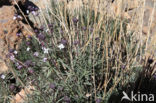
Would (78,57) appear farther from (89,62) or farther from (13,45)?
(13,45)

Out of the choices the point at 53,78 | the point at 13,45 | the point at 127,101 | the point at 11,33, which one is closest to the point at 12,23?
the point at 11,33

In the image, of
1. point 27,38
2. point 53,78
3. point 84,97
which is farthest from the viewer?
point 27,38

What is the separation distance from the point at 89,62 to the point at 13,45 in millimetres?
1669

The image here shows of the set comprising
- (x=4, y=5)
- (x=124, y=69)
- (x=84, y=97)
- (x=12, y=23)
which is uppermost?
(x=4, y=5)

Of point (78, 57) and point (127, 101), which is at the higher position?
point (78, 57)

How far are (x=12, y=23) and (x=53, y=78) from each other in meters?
1.52

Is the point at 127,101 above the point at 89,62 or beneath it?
beneath

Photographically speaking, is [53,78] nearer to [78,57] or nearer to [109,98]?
[78,57]

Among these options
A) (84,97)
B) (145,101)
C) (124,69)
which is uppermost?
(124,69)

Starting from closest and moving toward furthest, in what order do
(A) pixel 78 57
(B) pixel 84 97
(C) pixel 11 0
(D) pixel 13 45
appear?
Answer: (B) pixel 84 97 < (A) pixel 78 57 < (D) pixel 13 45 < (C) pixel 11 0

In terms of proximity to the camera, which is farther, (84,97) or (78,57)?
(78,57)

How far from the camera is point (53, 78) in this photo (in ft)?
8.21

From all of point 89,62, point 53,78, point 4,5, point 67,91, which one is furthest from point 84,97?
point 4,5

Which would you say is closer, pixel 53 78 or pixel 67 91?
pixel 67 91
